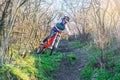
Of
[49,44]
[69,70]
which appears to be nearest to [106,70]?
[69,70]

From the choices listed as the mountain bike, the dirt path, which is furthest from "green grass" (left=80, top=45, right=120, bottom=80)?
the mountain bike

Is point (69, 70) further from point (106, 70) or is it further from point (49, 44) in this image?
point (49, 44)

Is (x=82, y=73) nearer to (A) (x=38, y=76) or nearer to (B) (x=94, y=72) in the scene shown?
(B) (x=94, y=72)

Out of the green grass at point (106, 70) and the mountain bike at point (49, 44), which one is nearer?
the green grass at point (106, 70)

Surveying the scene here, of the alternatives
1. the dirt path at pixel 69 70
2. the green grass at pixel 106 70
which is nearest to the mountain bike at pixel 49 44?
the dirt path at pixel 69 70

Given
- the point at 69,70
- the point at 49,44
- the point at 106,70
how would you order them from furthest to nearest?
1. the point at 49,44
2. the point at 69,70
3. the point at 106,70

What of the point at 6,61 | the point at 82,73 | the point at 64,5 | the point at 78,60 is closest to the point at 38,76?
the point at 6,61

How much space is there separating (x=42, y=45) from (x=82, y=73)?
3751mm

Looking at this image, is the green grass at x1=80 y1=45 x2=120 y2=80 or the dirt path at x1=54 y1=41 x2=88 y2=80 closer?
the green grass at x1=80 y1=45 x2=120 y2=80

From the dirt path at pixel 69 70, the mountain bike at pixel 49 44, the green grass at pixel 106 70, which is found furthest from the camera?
the mountain bike at pixel 49 44

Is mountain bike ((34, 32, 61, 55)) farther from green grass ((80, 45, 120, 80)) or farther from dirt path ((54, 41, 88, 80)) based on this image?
green grass ((80, 45, 120, 80))

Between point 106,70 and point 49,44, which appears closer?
point 106,70

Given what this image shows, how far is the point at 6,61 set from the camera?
32.7 ft

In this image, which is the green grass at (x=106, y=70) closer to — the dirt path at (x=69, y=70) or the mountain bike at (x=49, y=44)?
the dirt path at (x=69, y=70)
